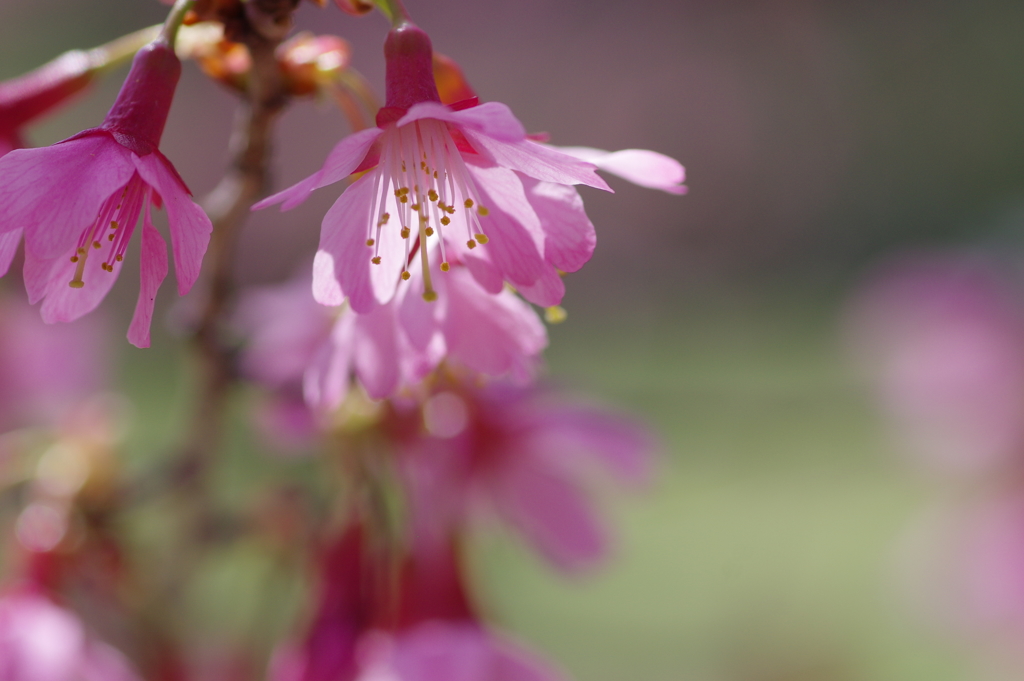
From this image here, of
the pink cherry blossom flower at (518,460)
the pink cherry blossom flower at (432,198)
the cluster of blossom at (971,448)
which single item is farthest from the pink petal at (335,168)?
the cluster of blossom at (971,448)

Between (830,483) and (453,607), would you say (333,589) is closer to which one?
(453,607)

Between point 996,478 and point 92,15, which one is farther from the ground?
point 92,15

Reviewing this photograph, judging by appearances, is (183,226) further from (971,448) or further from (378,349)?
(971,448)

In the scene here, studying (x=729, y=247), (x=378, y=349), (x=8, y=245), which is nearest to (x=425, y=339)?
(x=378, y=349)

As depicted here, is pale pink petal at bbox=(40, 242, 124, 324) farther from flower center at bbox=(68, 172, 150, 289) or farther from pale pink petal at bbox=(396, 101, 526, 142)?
pale pink petal at bbox=(396, 101, 526, 142)

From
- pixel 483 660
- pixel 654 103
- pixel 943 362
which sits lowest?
pixel 483 660

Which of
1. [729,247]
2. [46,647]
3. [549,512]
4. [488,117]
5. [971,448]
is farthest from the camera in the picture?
[729,247]

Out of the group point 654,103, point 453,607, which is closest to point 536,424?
point 453,607
